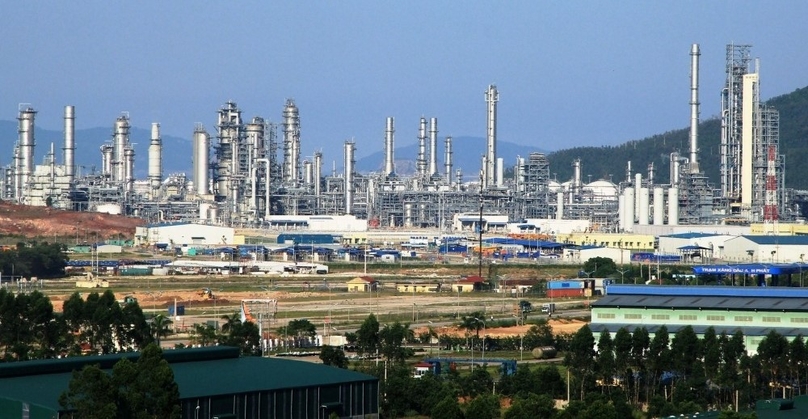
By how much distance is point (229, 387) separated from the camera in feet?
70.7

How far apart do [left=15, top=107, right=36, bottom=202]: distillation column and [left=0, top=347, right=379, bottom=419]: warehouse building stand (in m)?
67.6

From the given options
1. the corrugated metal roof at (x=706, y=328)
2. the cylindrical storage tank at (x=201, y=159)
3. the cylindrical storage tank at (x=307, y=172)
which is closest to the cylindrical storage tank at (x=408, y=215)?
the cylindrical storage tank at (x=307, y=172)

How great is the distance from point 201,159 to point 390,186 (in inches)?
520

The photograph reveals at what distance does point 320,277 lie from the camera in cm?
6444

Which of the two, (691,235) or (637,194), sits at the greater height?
(637,194)

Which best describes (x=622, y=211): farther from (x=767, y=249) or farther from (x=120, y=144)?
(x=120, y=144)

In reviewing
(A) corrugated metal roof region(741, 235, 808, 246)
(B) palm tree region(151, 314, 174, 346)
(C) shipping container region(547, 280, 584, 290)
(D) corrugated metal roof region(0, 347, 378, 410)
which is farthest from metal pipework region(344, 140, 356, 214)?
(D) corrugated metal roof region(0, 347, 378, 410)

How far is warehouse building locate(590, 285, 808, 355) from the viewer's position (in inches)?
1358

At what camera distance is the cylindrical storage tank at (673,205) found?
84.8 metres

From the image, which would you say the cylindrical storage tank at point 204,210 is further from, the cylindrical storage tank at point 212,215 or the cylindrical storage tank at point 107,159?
the cylindrical storage tank at point 107,159

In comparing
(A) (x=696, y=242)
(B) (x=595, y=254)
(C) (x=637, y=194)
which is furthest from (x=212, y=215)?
(A) (x=696, y=242)

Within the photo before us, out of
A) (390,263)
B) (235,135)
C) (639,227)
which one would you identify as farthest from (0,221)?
(639,227)

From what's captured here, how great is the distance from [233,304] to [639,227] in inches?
1588

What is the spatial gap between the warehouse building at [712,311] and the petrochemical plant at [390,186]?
45.2 m
